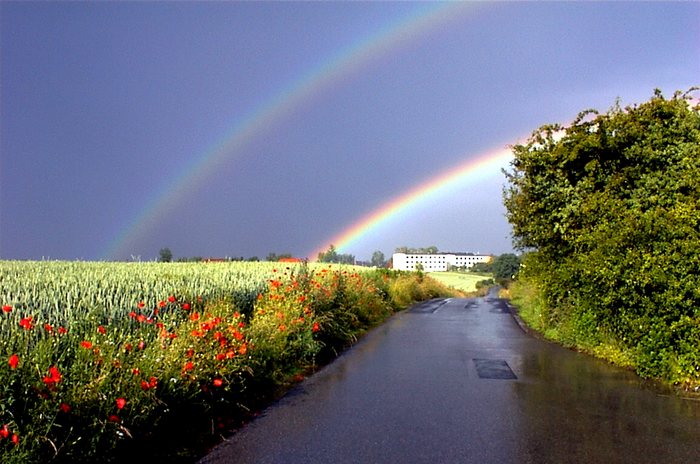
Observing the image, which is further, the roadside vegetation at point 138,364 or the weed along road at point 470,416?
the weed along road at point 470,416

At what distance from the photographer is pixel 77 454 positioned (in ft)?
15.3

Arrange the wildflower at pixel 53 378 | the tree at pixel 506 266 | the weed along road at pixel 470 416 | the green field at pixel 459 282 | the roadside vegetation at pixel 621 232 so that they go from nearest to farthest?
the wildflower at pixel 53 378 → the weed along road at pixel 470 416 → the roadside vegetation at pixel 621 232 → the green field at pixel 459 282 → the tree at pixel 506 266

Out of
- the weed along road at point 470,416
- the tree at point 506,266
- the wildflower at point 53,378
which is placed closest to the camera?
the wildflower at point 53,378

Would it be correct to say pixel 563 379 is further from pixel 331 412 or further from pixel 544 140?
pixel 544 140

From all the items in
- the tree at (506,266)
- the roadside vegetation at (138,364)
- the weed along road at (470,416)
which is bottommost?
the weed along road at (470,416)

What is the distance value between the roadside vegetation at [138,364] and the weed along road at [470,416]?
53 centimetres

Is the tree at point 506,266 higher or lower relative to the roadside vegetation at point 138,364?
higher

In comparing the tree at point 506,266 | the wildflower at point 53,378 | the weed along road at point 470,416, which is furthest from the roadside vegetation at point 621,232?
the tree at point 506,266

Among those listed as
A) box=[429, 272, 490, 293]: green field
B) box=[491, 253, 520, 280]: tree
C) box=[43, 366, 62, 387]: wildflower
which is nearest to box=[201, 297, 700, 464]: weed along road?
box=[43, 366, 62, 387]: wildflower

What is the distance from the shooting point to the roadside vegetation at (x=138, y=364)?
4676 mm

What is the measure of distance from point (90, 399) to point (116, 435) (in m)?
0.37

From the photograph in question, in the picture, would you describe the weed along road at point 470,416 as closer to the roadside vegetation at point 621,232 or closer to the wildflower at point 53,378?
the roadside vegetation at point 621,232

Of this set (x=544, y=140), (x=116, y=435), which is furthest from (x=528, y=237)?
(x=116, y=435)

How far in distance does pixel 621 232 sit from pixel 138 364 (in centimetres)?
808
